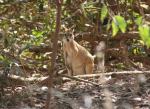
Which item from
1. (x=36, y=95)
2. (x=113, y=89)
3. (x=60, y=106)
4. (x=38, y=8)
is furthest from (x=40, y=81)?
(x=38, y=8)

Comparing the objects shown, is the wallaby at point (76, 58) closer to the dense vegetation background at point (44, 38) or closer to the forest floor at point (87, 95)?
the dense vegetation background at point (44, 38)

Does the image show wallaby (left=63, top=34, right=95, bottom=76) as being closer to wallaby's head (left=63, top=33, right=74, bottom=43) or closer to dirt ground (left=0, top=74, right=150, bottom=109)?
wallaby's head (left=63, top=33, right=74, bottom=43)

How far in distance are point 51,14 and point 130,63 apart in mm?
1435

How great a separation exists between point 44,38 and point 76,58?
203cm

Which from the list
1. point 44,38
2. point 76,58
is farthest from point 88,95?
point 76,58

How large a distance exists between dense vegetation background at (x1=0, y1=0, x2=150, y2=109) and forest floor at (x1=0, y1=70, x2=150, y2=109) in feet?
0.10

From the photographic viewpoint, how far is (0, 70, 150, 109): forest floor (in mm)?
5012

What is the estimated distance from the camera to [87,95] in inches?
221

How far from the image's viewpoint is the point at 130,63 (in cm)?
664

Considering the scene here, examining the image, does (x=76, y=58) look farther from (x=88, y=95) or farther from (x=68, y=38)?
(x=88, y=95)

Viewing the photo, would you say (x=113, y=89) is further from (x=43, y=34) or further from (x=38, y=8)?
(x=38, y=8)

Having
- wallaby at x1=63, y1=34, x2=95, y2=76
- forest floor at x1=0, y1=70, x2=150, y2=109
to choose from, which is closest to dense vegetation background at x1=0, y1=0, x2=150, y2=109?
forest floor at x1=0, y1=70, x2=150, y2=109

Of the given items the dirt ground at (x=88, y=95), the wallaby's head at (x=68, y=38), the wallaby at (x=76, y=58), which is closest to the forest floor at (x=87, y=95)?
the dirt ground at (x=88, y=95)

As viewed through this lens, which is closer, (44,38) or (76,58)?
(44,38)
